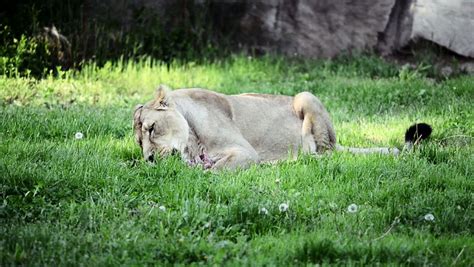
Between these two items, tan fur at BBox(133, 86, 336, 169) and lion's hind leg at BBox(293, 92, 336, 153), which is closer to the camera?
tan fur at BBox(133, 86, 336, 169)

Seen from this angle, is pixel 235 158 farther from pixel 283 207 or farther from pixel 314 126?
pixel 283 207

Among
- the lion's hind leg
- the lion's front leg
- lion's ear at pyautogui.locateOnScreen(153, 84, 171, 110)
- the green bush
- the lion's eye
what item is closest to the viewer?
the lion's front leg

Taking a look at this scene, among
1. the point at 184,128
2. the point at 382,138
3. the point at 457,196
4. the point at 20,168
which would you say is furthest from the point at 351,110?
the point at 20,168

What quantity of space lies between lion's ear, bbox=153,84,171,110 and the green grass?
0.52 metres

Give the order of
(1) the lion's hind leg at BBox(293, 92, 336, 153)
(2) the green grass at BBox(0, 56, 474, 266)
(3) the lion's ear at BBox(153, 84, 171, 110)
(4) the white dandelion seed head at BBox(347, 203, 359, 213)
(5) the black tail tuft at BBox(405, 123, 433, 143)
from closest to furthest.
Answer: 1. (2) the green grass at BBox(0, 56, 474, 266)
2. (4) the white dandelion seed head at BBox(347, 203, 359, 213)
3. (3) the lion's ear at BBox(153, 84, 171, 110)
4. (5) the black tail tuft at BBox(405, 123, 433, 143)
5. (1) the lion's hind leg at BBox(293, 92, 336, 153)

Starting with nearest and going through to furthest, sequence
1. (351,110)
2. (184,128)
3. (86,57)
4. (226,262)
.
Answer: (226,262), (184,128), (351,110), (86,57)

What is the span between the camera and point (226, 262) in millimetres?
4855

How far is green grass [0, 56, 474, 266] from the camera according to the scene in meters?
5.07

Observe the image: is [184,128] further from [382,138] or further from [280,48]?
[280,48]

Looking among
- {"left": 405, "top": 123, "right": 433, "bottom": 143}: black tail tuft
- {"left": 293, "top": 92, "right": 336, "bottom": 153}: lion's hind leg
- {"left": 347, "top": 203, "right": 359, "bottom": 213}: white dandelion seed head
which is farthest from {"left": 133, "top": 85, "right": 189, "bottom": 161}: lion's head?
{"left": 405, "top": 123, "right": 433, "bottom": 143}: black tail tuft

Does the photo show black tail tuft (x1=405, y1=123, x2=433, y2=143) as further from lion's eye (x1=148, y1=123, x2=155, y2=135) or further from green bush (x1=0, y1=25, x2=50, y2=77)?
green bush (x1=0, y1=25, x2=50, y2=77)

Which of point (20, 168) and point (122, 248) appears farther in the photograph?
point (20, 168)

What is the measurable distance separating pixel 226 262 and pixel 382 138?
4.41 meters

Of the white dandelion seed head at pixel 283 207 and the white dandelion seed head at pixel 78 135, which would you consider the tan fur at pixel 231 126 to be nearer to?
the white dandelion seed head at pixel 78 135
